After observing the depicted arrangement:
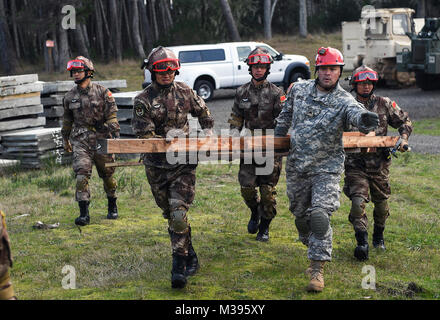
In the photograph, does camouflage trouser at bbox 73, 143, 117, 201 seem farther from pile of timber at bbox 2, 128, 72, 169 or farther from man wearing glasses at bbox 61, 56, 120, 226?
pile of timber at bbox 2, 128, 72, 169

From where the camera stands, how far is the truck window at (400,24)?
81.8 feet

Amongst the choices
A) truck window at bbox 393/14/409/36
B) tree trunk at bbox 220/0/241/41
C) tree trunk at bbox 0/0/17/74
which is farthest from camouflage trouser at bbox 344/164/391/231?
tree trunk at bbox 0/0/17/74

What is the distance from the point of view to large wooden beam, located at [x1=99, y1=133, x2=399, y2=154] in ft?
18.0

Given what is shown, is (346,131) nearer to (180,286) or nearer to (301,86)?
(301,86)

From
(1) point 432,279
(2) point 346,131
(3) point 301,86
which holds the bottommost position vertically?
(1) point 432,279

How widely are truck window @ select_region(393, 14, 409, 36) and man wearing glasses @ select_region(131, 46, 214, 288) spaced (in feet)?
66.9

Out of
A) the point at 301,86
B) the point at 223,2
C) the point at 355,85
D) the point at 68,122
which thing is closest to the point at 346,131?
the point at 301,86

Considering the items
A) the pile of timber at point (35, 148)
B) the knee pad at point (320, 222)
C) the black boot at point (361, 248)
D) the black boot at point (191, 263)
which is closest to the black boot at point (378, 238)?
the black boot at point (361, 248)

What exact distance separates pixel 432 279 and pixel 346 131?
1.68 metres

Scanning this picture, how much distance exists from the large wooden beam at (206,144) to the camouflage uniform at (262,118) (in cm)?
155

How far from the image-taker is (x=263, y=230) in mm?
7797

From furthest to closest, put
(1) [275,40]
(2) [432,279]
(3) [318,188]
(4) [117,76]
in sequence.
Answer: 1. (1) [275,40]
2. (4) [117,76]
3. (2) [432,279]
4. (3) [318,188]

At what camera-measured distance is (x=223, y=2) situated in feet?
115

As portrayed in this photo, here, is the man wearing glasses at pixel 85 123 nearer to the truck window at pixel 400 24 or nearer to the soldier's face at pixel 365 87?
the soldier's face at pixel 365 87
